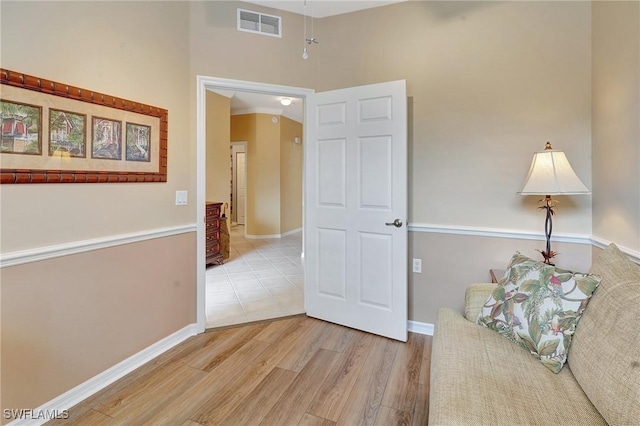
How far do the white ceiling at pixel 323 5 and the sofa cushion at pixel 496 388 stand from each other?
8.67 ft

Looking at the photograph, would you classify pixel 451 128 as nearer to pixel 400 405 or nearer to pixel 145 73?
pixel 400 405

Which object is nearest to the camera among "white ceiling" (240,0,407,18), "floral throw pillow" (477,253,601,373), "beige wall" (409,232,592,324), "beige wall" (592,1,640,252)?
"floral throw pillow" (477,253,601,373)

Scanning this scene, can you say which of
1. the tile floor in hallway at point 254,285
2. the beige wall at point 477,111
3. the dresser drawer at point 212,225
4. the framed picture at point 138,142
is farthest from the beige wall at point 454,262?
the dresser drawer at point 212,225

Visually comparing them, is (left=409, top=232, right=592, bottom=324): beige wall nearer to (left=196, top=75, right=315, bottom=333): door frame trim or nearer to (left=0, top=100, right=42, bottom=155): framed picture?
(left=196, top=75, right=315, bottom=333): door frame trim

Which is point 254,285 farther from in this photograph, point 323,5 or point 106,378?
point 323,5

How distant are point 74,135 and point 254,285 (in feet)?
8.13

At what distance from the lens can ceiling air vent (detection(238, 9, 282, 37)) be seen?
2615 mm

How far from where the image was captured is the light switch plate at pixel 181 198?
2385 mm

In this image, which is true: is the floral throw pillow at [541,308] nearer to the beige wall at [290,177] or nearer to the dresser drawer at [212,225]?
the dresser drawer at [212,225]

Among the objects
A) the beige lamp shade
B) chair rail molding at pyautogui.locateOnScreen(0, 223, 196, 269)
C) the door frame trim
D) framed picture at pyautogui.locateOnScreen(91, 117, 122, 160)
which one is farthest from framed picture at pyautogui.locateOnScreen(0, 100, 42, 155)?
the beige lamp shade

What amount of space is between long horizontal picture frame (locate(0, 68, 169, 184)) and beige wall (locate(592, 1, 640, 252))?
282 centimetres

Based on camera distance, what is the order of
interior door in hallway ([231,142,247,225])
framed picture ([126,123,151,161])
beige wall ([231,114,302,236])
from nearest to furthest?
1. framed picture ([126,123,151,161])
2. beige wall ([231,114,302,236])
3. interior door in hallway ([231,142,247,225])

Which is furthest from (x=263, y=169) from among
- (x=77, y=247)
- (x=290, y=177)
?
(x=77, y=247)

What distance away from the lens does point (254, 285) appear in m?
3.73
